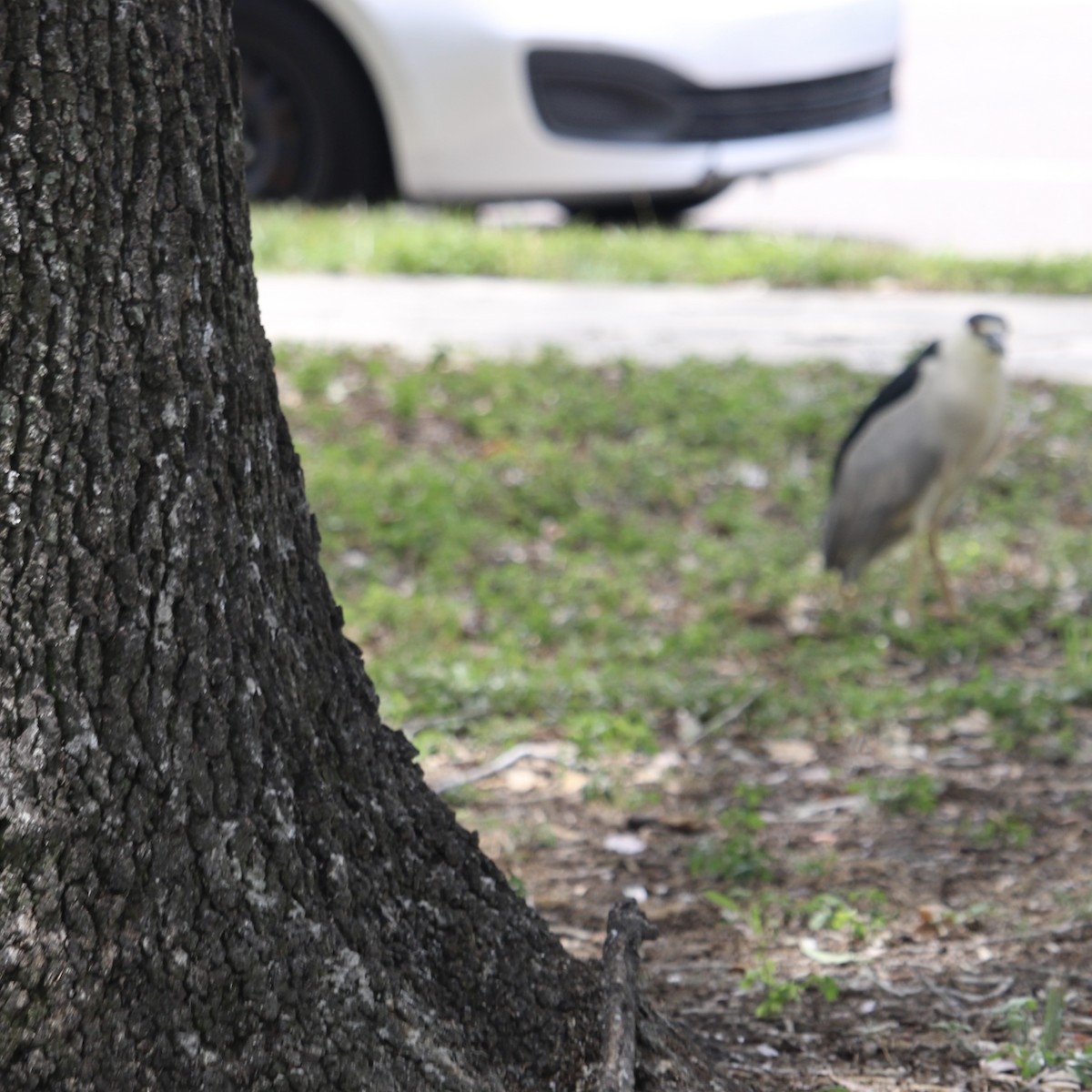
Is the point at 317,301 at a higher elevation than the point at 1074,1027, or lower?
higher

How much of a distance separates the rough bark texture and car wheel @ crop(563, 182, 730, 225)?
7.61m

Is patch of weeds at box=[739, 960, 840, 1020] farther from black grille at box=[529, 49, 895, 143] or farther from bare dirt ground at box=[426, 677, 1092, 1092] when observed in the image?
black grille at box=[529, 49, 895, 143]

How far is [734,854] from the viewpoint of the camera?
361 centimetres

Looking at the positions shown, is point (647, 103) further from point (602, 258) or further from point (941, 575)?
point (941, 575)

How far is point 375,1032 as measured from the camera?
86.5 inches

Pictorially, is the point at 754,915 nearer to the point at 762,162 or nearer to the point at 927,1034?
the point at 927,1034

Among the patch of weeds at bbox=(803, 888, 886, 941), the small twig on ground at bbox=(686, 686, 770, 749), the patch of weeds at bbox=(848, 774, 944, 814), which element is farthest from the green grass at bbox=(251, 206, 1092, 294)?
the patch of weeds at bbox=(803, 888, 886, 941)

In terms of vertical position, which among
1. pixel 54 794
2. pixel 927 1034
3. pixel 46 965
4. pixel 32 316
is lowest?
pixel 927 1034

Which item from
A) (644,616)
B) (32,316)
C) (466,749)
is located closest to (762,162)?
(644,616)

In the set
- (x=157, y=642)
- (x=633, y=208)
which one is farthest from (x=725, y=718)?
(x=633, y=208)

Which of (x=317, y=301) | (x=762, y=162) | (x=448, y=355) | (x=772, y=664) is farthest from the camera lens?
(x=762, y=162)

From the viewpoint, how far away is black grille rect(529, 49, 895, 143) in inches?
314

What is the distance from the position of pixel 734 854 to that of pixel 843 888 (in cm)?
25

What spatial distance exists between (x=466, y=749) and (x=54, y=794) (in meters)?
2.32
